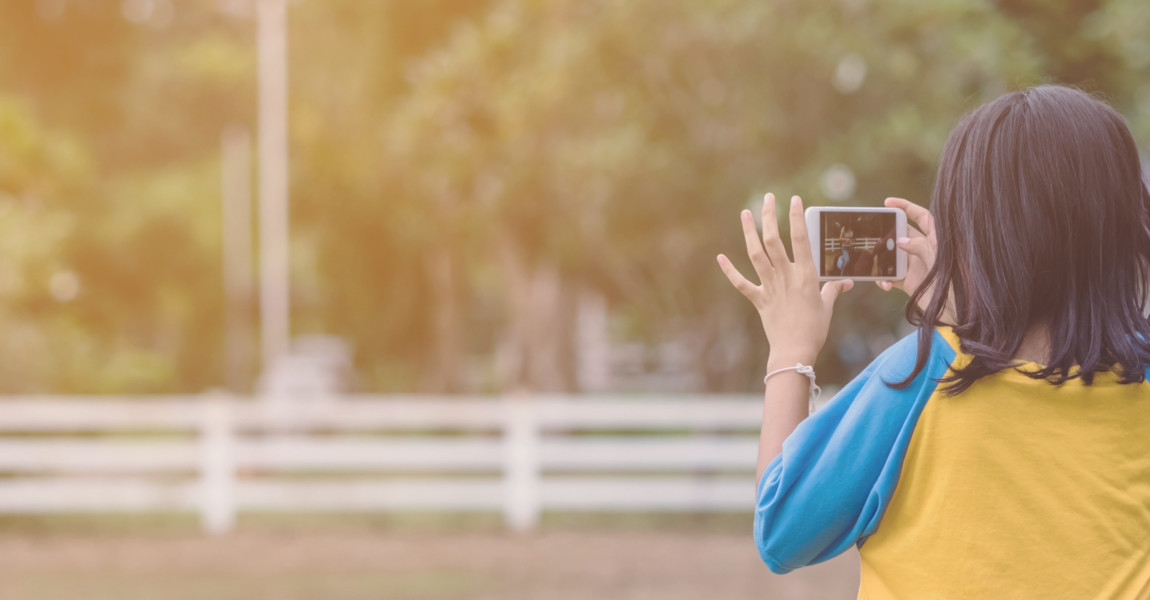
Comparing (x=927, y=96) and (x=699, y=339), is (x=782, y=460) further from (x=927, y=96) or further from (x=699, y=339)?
(x=699, y=339)

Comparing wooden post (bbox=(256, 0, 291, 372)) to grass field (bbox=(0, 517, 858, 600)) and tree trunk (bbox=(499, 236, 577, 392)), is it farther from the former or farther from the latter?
grass field (bbox=(0, 517, 858, 600))

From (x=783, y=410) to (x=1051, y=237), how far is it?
0.38 m

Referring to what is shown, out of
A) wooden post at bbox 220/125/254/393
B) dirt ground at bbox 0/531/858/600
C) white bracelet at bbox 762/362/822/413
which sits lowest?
dirt ground at bbox 0/531/858/600

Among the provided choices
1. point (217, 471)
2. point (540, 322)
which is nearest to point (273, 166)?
point (540, 322)

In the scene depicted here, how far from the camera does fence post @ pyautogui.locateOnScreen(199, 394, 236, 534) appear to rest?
906 cm

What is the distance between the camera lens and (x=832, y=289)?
1.51m

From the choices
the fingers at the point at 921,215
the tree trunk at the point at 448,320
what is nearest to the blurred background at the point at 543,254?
the fingers at the point at 921,215

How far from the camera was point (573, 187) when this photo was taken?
10.8 meters

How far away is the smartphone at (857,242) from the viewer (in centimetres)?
152

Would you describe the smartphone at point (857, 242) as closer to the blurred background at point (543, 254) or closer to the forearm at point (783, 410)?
the forearm at point (783, 410)

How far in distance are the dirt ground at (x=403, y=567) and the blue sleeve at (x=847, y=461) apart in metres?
5.37

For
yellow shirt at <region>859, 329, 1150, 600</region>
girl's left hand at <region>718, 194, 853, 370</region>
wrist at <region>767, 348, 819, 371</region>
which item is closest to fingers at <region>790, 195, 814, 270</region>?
girl's left hand at <region>718, 194, 853, 370</region>

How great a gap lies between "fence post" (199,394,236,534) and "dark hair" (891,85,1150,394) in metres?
8.48

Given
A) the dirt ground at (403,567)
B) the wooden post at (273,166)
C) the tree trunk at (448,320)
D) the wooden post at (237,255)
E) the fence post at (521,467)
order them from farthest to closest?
1. the wooden post at (237,255)
2. the wooden post at (273,166)
3. the tree trunk at (448,320)
4. the fence post at (521,467)
5. the dirt ground at (403,567)
